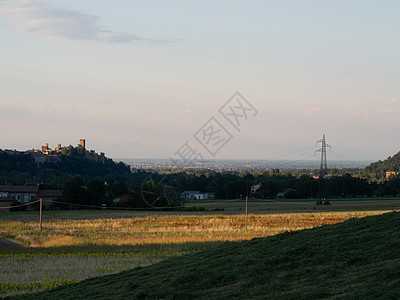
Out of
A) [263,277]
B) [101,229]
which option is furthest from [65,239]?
[263,277]

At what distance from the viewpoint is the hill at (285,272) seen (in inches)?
462

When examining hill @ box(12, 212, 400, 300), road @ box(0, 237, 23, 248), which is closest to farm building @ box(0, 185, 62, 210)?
road @ box(0, 237, 23, 248)

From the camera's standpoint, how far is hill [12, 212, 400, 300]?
462 inches

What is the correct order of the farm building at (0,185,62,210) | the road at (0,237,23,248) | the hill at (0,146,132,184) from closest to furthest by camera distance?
the road at (0,237,23,248), the farm building at (0,185,62,210), the hill at (0,146,132,184)

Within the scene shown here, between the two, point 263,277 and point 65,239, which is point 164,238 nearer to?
point 65,239

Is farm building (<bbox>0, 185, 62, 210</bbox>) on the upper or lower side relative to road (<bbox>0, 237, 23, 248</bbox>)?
upper

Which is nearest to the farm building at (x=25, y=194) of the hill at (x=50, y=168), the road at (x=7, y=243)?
the hill at (x=50, y=168)

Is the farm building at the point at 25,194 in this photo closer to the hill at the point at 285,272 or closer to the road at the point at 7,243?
the road at the point at 7,243

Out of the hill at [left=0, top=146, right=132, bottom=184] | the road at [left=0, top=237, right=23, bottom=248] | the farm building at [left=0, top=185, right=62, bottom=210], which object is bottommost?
the road at [left=0, top=237, right=23, bottom=248]

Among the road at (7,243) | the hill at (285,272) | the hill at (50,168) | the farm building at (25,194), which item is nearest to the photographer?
the hill at (285,272)

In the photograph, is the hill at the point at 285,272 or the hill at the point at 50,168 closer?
the hill at the point at 285,272

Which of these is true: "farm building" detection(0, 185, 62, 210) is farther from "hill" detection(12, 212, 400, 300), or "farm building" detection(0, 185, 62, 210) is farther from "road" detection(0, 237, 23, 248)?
"hill" detection(12, 212, 400, 300)

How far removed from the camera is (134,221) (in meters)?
62.0

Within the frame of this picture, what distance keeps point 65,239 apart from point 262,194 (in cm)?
9726
